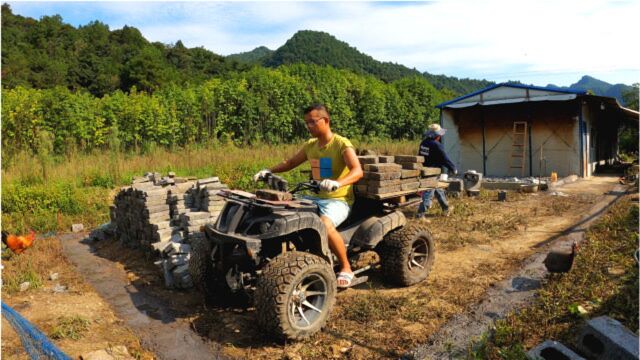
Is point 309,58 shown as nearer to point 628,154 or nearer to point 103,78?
point 103,78

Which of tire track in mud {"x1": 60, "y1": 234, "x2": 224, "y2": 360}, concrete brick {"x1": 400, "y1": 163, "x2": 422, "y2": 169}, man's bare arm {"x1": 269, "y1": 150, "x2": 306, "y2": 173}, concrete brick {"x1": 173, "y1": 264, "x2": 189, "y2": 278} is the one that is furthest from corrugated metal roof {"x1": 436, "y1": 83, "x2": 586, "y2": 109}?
tire track in mud {"x1": 60, "y1": 234, "x2": 224, "y2": 360}

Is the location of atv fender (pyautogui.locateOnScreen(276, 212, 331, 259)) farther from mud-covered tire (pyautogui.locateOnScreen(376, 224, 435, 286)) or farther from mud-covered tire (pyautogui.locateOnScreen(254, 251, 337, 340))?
mud-covered tire (pyautogui.locateOnScreen(376, 224, 435, 286))

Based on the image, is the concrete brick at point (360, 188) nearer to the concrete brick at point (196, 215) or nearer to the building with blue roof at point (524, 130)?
the concrete brick at point (196, 215)

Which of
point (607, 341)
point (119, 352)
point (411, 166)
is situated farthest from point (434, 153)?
point (119, 352)

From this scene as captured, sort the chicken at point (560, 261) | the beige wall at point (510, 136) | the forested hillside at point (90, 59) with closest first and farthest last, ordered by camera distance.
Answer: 1. the chicken at point (560, 261)
2. the beige wall at point (510, 136)
3. the forested hillside at point (90, 59)

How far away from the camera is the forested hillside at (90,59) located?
3131 centimetres

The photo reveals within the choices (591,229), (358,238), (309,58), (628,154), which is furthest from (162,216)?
(309,58)

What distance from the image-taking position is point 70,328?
4402mm

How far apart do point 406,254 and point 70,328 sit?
3.70m

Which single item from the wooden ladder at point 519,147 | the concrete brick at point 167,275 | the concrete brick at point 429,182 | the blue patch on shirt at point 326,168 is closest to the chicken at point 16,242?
the concrete brick at point 167,275

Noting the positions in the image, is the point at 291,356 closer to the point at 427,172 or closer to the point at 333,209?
the point at 333,209

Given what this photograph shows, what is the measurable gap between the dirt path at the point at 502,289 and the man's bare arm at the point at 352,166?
1.69 m

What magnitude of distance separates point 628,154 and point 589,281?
29.2 meters

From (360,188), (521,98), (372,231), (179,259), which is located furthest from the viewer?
(521,98)
